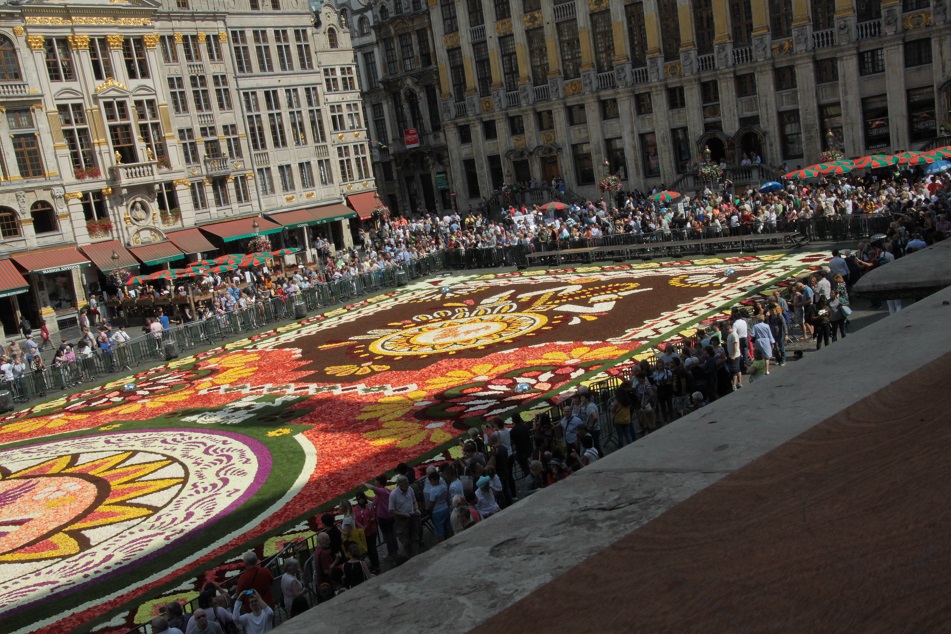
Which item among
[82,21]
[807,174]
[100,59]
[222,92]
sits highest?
[82,21]

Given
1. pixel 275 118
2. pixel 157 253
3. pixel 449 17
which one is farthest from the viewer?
pixel 449 17

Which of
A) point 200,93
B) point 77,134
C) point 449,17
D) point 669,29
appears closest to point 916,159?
point 669,29

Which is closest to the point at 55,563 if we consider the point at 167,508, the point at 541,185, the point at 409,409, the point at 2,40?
the point at 167,508

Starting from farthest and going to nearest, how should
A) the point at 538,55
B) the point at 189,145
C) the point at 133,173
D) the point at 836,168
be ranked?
the point at 538,55, the point at 189,145, the point at 133,173, the point at 836,168

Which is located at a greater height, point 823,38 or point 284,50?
point 284,50

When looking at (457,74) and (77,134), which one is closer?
(77,134)

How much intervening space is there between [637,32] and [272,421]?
3428 centimetres

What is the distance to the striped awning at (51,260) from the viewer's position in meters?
40.2

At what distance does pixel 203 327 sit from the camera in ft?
99.0

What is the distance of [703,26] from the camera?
45.1 m

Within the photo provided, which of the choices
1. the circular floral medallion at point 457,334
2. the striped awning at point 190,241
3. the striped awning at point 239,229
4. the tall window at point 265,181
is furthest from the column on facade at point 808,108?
the striped awning at point 190,241

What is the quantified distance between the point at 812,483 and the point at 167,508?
1515 centimetres

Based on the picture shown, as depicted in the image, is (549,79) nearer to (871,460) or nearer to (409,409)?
A: (409,409)

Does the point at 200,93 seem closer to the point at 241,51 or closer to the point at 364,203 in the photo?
the point at 241,51
